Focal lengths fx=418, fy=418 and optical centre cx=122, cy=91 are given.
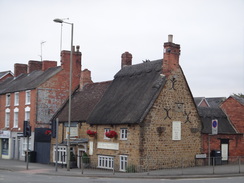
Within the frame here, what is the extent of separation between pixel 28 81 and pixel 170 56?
19829mm

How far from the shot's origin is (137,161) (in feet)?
96.8

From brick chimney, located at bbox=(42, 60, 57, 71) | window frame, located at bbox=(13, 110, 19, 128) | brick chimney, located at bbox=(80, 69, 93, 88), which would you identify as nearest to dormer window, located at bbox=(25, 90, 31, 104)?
window frame, located at bbox=(13, 110, 19, 128)

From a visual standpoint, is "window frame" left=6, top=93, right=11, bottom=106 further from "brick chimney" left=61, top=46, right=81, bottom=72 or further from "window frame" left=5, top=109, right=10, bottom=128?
"brick chimney" left=61, top=46, right=81, bottom=72

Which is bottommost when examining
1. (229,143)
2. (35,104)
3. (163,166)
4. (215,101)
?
(163,166)

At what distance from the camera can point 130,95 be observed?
108 feet

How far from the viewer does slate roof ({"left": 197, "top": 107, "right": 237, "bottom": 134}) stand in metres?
34.6

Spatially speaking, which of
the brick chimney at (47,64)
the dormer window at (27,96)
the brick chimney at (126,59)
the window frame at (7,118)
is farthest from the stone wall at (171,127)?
the window frame at (7,118)

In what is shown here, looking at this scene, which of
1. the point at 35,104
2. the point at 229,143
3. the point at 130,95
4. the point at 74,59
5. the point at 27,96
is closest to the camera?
the point at 130,95

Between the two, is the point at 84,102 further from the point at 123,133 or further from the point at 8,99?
the point at 8,99

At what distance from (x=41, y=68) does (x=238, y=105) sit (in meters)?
25.6

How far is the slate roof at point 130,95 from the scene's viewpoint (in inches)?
1208

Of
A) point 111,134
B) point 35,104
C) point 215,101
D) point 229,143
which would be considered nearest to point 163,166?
point 111,134

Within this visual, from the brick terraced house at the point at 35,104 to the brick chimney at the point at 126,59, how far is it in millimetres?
6880

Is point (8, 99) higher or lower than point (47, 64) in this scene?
lower
